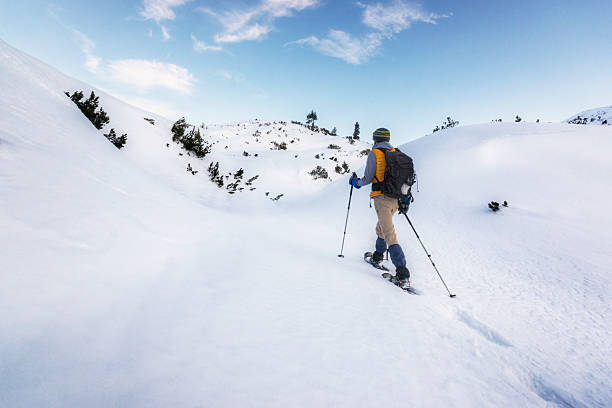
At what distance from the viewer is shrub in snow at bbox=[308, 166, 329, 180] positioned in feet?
43.0

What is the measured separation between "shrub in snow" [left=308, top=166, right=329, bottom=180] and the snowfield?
8067 mm

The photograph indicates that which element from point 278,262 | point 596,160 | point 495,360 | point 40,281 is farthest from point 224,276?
point 596,160

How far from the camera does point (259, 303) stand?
2133 mm

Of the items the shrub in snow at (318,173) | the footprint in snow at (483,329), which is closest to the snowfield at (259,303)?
the footprint in snow at (483,329)

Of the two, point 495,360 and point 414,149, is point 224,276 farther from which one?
point 414,149

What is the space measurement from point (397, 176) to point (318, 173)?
9.59 metres

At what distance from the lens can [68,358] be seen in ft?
3.87

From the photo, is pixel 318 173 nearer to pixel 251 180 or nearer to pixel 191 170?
pixel 251 180

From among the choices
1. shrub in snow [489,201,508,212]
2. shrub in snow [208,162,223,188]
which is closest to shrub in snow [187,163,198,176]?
shrub in snow [208,162,223,188]

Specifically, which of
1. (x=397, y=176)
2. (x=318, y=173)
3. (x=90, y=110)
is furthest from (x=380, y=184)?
(x=318, y=173)

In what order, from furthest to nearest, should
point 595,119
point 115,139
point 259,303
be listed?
1. point 595,119
2. point 115,139
3. point 259,303

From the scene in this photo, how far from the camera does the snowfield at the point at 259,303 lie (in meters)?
1.24

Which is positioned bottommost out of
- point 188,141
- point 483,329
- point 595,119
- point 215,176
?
point 483,329

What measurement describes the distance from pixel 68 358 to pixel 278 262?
2.29 m
